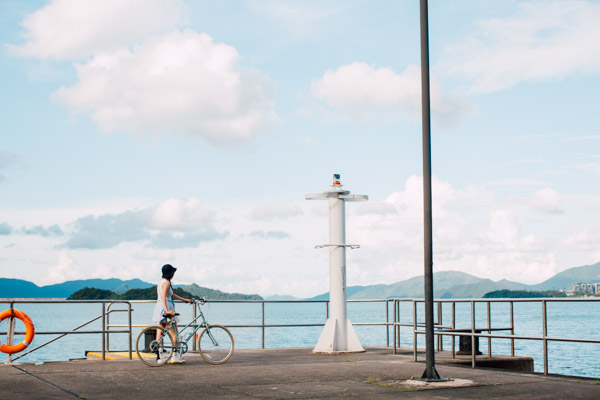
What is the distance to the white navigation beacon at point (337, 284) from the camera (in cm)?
1449

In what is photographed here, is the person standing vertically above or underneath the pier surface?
above

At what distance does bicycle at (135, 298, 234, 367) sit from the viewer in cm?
→ 1204

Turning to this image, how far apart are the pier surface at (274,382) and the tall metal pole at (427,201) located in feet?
1.33

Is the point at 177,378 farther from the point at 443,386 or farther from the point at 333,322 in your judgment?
the point at 333,322

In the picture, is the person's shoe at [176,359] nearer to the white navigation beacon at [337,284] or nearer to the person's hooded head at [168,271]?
the person's hooded head at [168,271]

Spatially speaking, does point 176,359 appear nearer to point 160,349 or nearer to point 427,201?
point 160,349

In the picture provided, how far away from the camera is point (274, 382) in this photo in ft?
32.2

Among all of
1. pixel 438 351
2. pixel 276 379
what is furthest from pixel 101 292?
pixel 276 379

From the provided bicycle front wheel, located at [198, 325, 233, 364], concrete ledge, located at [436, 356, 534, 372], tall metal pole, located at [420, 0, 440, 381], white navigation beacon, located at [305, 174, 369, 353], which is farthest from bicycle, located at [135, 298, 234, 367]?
concrete ledge, located at [436, 356, 534, 372]

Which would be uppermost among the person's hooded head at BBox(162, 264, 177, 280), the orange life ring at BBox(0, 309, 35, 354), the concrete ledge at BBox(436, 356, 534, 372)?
the person's hooded head at BBox(162, 264, 177, 280)

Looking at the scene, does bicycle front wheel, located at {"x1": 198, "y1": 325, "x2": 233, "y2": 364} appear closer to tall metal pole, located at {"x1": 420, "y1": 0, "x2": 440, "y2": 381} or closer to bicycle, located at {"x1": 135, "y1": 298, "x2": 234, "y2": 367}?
bicycle, located at {"x1": 135, "y1": 298, "x2": 234, "y2": 367}

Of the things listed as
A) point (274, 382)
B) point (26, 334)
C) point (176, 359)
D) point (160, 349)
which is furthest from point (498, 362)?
point (26, 334)

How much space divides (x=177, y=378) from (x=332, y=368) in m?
2.57

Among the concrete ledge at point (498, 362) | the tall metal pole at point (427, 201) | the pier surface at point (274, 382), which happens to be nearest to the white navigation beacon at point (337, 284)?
the pier surface at point (274, 382)
